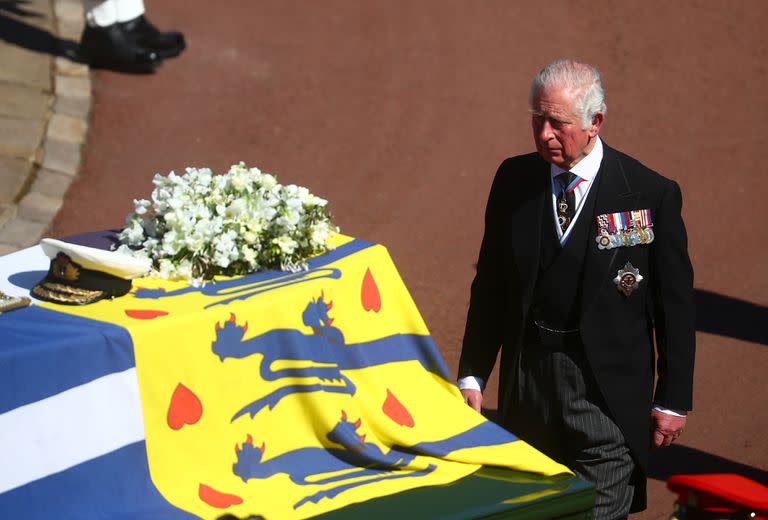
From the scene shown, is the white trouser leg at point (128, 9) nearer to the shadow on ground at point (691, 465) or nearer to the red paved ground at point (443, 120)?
the red paved ground at point (443, 120)

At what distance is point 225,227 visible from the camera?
438 centimetres

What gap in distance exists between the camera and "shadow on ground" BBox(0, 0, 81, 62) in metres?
9.80

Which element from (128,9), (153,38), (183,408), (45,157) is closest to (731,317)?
(183,408)

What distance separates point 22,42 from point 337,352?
6609 mm

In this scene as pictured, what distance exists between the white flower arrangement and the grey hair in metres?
1.22

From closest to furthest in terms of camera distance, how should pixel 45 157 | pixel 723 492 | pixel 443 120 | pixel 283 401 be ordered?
pixel 723 492
pixel 283 401
pixel 45 157
pixel 443 120

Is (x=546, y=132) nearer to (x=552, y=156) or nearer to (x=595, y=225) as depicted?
(x=552, y=156)

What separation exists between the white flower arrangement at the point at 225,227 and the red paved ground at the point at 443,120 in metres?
1.96

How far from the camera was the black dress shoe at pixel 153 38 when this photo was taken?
9.64m

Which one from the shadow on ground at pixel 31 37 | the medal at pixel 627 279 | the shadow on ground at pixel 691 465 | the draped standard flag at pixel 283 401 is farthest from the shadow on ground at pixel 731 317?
the shadow on ground at pixel 31 37

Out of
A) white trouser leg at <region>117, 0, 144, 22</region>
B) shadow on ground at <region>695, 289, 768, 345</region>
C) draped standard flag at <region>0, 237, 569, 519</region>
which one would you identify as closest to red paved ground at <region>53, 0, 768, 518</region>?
shadow on ground at <region>695, 289, 768, 345</region>

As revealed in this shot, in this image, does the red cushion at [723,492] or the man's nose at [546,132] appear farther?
the man's nose at [546,132]

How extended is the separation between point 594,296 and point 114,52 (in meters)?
6.76

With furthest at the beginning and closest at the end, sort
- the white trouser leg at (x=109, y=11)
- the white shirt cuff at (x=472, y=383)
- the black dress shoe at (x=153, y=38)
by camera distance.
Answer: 1. the black dress shoe at (x=153, y=38)
2. the white trouser leg at (x=109, y=11)
3. the white shirt cuff at (x=472, y=383)
